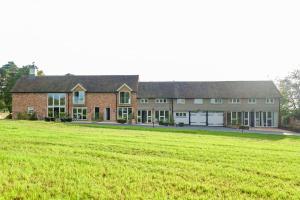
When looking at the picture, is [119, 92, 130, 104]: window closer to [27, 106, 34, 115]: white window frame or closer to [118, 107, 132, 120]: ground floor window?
[118, 107, 132, 120]: ground floor window

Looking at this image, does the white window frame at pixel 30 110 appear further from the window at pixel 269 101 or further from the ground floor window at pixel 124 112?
the window at pixel 269 101

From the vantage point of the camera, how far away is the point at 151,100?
160ft

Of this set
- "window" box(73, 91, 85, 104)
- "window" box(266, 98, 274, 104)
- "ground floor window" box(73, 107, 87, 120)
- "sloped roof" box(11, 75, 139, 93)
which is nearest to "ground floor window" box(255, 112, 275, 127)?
"window" box(266, 98, 274, 104)

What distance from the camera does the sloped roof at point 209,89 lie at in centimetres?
4809

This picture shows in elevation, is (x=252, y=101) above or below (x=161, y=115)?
A: above

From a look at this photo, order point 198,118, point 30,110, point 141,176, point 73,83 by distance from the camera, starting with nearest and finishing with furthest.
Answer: point 141,176, point 198,118, point 30,110, point 73,83

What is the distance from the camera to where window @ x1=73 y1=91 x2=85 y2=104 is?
5012 cm

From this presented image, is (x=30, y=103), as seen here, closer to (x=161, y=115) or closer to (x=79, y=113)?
(x=79, y=113)

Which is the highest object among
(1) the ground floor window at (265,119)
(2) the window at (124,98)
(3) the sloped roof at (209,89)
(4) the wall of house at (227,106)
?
(3) the sloped roof at (209,89)

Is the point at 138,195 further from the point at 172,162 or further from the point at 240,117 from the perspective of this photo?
the point at 240,117

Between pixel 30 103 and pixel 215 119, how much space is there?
3280 centimetres

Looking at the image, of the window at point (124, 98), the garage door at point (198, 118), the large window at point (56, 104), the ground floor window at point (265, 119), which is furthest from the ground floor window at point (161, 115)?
the large window at point (56, 104)

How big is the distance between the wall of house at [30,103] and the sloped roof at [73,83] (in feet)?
2.95

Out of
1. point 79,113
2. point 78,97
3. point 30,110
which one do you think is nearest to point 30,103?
point 30,110
